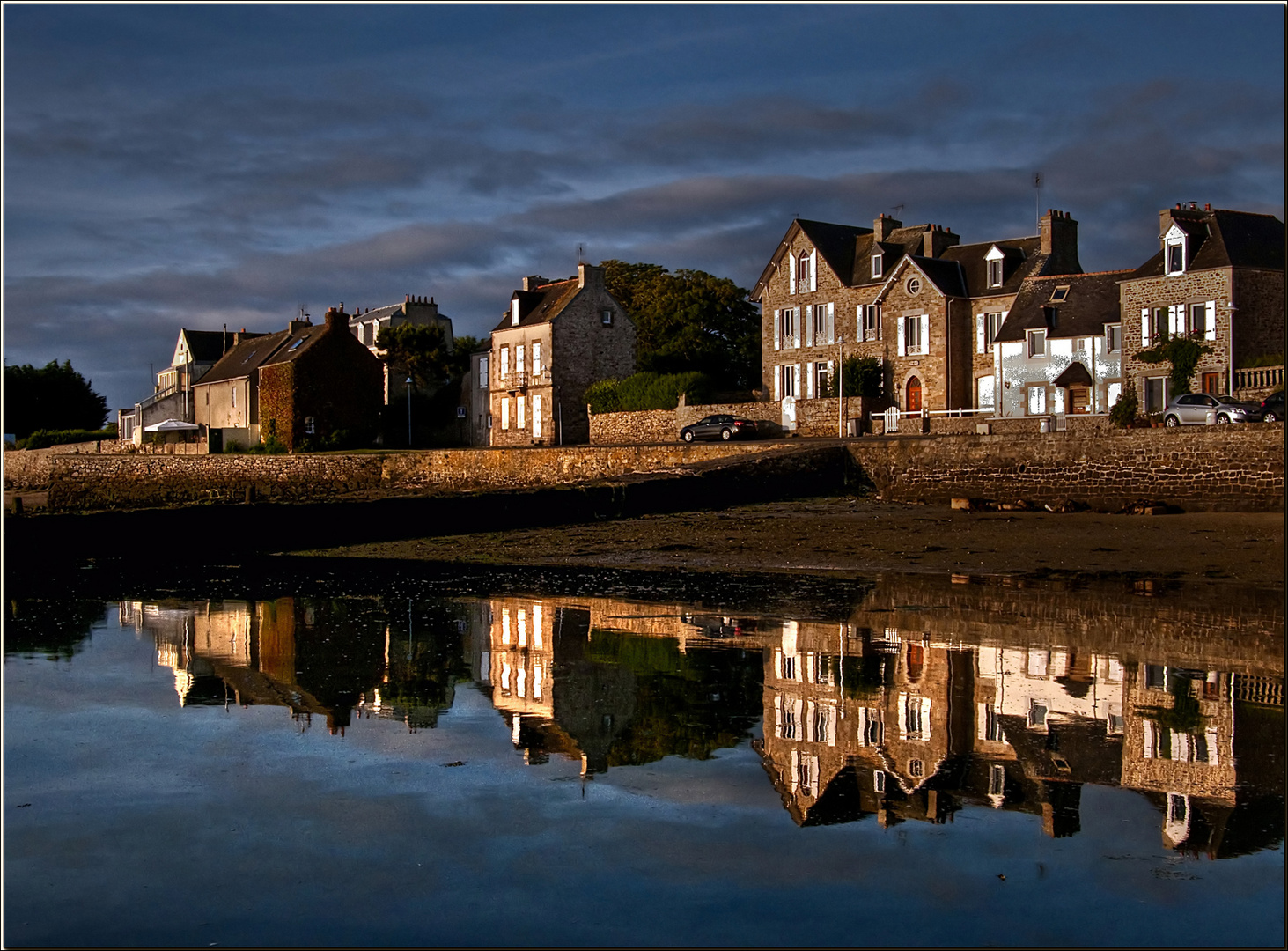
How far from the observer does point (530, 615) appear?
14602 millimetres

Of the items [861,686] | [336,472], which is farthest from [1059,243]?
[861,686]

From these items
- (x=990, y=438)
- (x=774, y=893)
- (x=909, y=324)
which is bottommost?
(x=774, y=893)

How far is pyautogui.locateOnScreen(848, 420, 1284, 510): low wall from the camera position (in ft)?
89.7

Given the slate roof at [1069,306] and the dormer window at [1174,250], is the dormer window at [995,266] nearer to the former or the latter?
the slate roof at [1069,306]

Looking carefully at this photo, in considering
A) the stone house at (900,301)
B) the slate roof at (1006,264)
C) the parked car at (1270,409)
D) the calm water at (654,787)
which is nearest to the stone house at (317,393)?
the stone house at (900,301)

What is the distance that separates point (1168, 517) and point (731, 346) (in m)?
41.0

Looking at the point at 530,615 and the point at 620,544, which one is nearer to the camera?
the point at 530,615

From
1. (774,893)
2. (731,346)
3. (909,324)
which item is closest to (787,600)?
(774,893)

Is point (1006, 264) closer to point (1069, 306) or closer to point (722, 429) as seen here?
point (1069, 306)

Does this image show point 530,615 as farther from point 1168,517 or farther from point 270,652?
point 1168,517

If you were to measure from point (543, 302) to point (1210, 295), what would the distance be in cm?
3093

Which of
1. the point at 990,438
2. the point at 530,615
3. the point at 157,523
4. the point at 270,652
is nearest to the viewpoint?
the point at 270,652

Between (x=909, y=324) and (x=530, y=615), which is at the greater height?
(x=909, y=324)

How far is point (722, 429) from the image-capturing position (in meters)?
47.3
